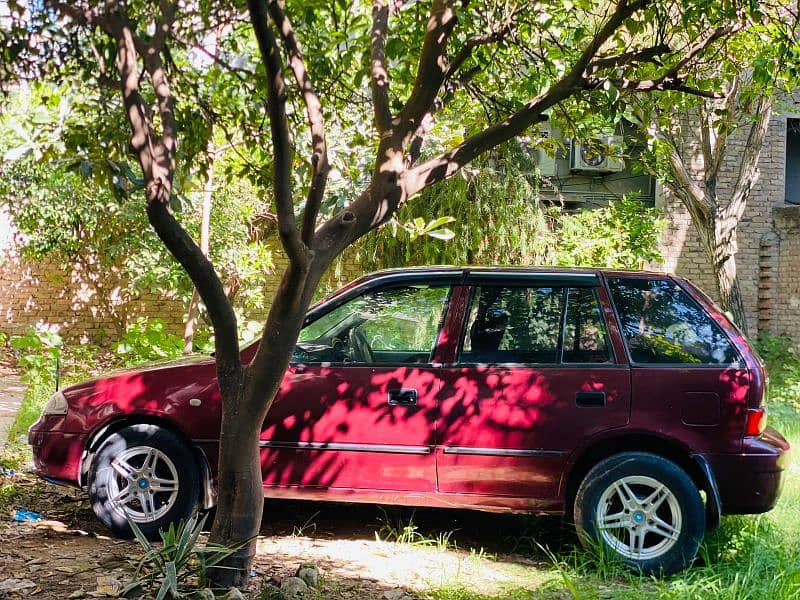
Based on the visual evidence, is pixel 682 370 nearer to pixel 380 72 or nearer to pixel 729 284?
pixel 380 72

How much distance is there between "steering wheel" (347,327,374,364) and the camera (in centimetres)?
536

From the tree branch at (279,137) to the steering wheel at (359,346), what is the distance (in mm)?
1397

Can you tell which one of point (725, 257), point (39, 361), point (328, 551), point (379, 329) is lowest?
point (328, 551)

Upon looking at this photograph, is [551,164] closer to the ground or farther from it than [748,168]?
farther from it

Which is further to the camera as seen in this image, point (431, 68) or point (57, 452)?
point (57, 452)

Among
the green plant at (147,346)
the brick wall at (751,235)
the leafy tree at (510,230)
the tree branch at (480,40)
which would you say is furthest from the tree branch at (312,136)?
the brick wall at (751,235)

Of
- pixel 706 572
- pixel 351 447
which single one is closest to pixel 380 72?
pixel 351 447

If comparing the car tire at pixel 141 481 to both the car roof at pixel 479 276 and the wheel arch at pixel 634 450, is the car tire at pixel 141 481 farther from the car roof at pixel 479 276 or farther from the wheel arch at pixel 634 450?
the wheel arch at pixel 634 450

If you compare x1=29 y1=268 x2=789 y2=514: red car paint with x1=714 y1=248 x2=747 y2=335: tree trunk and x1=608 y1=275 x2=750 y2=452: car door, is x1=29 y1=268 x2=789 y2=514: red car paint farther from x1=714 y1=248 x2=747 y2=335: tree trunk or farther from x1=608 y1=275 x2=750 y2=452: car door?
x1=714 y1=248 x2=747 y2=335: tree trunk

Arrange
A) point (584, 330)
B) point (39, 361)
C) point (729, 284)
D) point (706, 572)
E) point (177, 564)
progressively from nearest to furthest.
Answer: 1. point (177, 564)
2. point (706, 572)
3. point (584, 330)
4. point (39, 361)
5. point (729, 284)

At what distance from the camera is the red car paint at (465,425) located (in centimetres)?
494

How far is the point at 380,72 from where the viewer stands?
5.07 m

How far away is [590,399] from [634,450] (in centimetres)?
41

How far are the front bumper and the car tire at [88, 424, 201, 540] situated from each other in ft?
0.48
